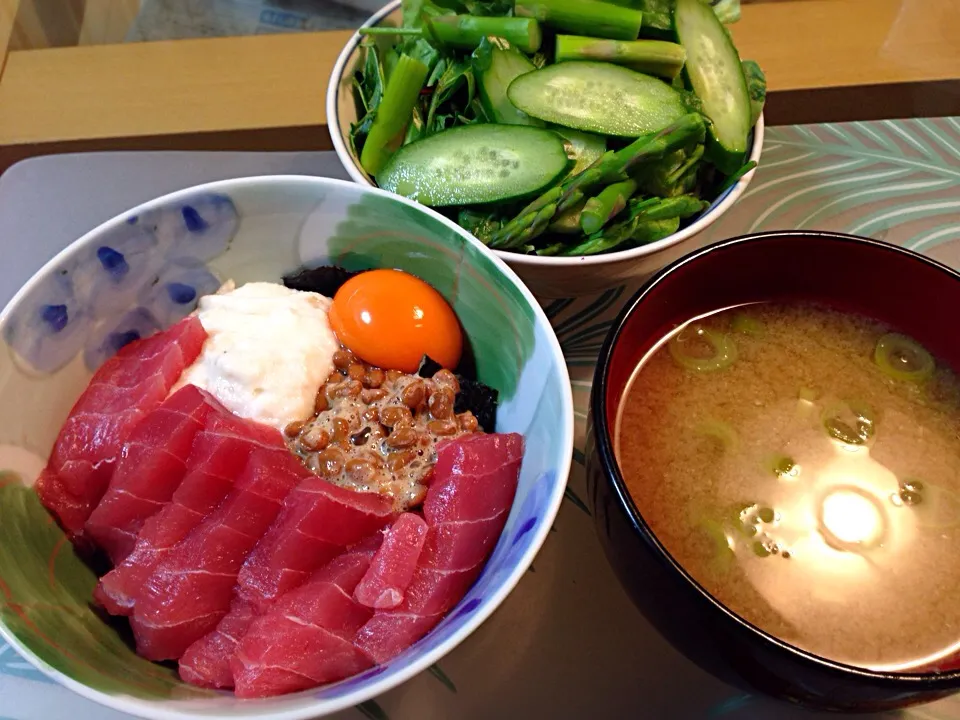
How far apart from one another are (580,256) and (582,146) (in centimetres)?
31

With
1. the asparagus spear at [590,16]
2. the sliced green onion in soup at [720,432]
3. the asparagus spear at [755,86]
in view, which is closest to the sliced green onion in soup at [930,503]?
the sliced green onion in soup at [720,432]

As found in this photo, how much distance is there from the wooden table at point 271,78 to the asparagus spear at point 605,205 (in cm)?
79

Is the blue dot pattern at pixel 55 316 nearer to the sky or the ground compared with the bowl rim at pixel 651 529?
nearer to the ground

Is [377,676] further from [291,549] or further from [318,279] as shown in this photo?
[318,279]

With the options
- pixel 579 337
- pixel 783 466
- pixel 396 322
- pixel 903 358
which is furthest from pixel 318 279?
pixel 903 358

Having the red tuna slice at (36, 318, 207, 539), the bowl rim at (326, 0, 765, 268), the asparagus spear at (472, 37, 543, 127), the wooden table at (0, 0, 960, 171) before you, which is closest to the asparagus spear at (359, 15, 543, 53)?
the asparagus spear at (472, 37, 543, 127)

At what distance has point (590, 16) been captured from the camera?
1.66 metres

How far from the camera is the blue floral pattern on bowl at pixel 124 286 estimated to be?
1209 mm

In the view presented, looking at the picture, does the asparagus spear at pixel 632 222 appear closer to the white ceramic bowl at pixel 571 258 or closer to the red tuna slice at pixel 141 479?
the white ceramic bowl at pixel 571 258

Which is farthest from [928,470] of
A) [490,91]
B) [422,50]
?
[422,50]

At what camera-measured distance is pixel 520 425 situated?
1.25 metres

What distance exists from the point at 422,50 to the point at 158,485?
1.17 meters

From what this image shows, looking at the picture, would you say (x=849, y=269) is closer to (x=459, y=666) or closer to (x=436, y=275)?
(x=436, y=275)

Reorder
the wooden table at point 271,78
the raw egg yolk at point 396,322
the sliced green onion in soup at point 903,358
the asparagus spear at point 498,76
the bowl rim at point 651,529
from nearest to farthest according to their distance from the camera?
the bowl rim at point 651,529
the sliced green onion in soup at point 903,358
the raw egg yolk at point 396,322
the asparagus spear at point 498,76
the wooden table at point 271,78
